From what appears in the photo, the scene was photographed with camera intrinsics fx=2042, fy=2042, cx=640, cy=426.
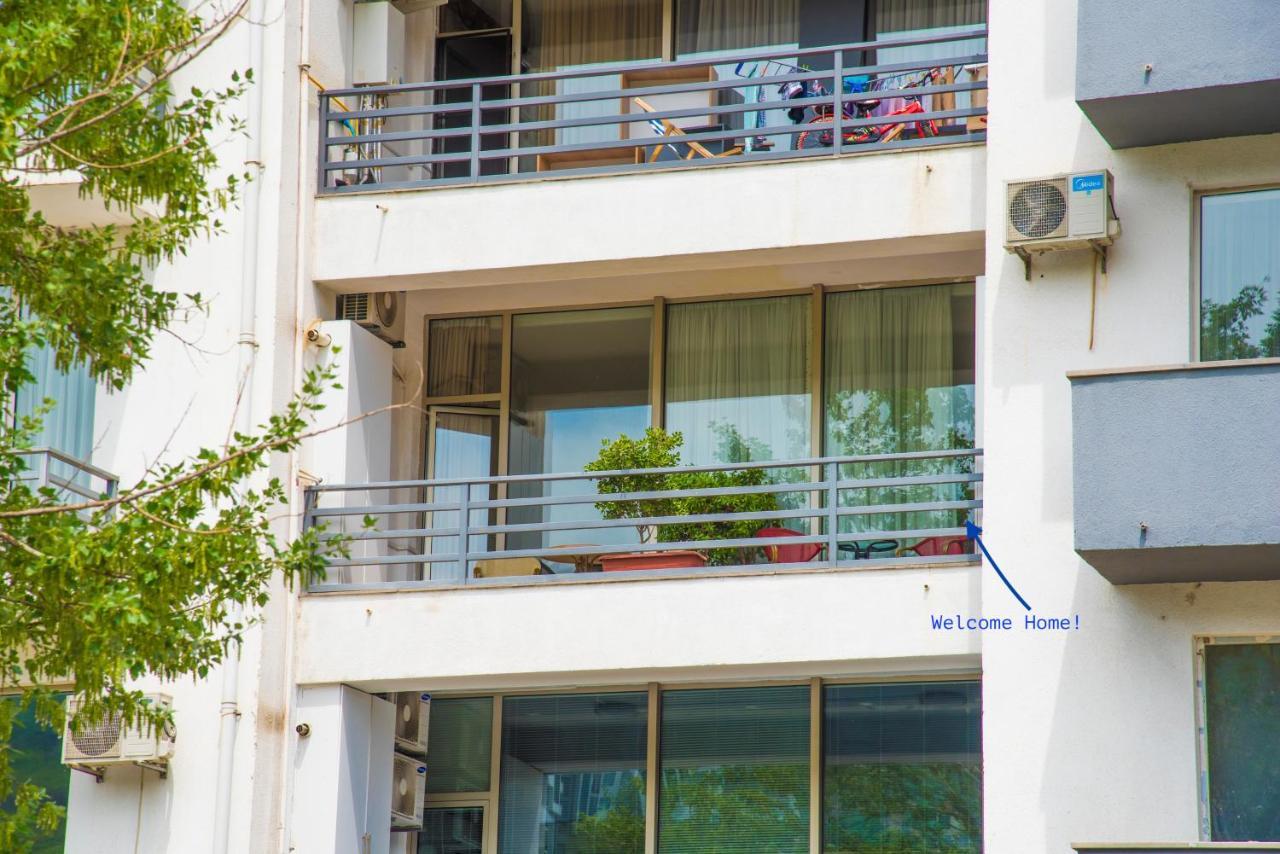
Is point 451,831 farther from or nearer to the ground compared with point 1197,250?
nearer to the ground

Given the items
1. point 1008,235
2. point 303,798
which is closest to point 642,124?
point 1008,235

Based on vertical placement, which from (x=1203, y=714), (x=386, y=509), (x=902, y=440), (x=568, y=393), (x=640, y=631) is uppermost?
(x=568, y=393)

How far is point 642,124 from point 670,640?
17.3 ft

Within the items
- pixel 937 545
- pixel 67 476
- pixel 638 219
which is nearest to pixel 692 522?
pixel 937 545

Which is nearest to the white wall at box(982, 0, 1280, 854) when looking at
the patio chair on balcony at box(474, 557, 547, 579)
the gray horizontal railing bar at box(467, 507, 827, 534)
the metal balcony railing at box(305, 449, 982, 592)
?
the metal balcony railing at box(305, 449, 982, 592)

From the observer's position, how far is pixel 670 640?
13.7 m

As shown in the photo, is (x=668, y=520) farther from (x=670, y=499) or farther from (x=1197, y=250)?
(x=1197, y=250)

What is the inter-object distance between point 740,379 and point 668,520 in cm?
231

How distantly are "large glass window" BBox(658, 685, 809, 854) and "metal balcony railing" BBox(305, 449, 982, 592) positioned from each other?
1260mm

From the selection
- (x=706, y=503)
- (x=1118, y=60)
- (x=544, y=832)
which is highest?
(x=1118, y=60)

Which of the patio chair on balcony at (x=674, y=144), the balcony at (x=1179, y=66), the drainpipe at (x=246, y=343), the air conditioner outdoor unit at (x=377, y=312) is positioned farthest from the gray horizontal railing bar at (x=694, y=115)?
the balcony at (x=1179, y=66)

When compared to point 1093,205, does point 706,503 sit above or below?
below

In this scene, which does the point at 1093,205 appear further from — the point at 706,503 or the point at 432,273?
the point at 432,273

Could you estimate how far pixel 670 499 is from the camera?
14.9 meters
